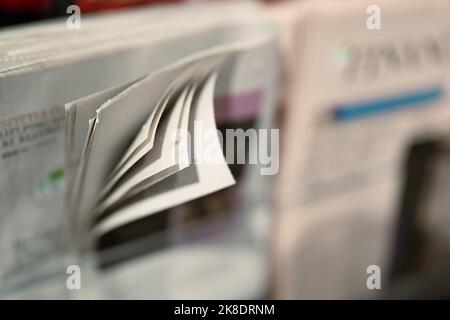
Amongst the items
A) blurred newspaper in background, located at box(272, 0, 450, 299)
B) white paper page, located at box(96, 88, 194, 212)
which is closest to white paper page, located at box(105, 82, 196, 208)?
white paper page, located at box(96, 88, 194, 212)

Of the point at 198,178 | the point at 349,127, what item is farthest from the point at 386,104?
the point at 198,178

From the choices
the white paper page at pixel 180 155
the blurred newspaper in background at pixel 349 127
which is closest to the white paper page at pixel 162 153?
the white paper page at pixel 180 155

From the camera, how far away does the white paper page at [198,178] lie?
0.32m

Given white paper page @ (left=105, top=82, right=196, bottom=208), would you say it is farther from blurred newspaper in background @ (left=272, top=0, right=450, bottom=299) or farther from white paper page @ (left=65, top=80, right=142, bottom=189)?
blurred newspaper in background @ (left=272, top=0, right=450, bottom=299)

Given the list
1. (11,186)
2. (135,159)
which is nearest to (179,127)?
(135,159)

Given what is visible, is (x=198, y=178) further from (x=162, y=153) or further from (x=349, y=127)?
(x=349, y=127)

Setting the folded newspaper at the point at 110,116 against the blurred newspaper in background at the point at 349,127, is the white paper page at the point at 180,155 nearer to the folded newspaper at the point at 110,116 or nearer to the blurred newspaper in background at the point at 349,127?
the folded newspaper at the point at 110,116

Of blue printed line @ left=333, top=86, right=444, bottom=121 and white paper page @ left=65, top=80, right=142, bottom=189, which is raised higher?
blue printed line @ left=333, top=86, right=444, bottom=121

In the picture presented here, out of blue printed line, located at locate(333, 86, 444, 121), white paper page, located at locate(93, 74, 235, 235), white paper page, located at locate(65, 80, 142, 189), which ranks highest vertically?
blue printed line, located at locate(333, 86, 444, 121)

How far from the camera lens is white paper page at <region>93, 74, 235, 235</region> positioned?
32 cm

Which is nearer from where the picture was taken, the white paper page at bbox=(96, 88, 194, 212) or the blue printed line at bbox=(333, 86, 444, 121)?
the white paper page at bbox=(96, 88, 194, 212)

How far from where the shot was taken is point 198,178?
0.33 meters

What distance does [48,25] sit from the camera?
409 mm
